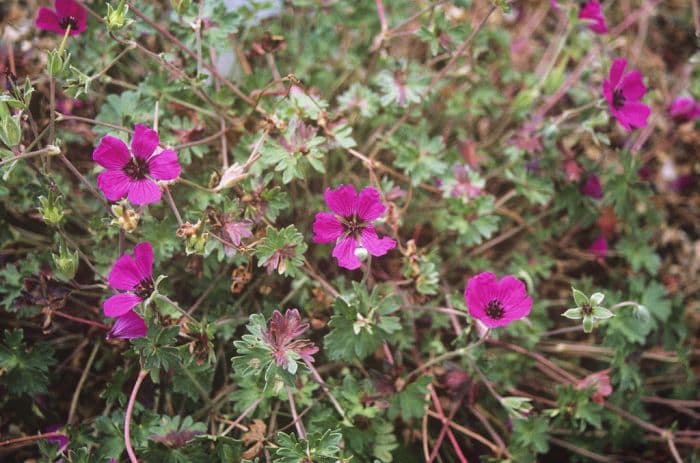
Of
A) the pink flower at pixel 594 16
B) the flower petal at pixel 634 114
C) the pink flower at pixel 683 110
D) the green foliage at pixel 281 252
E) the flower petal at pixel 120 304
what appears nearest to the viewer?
the flower petal at pixel 120 304

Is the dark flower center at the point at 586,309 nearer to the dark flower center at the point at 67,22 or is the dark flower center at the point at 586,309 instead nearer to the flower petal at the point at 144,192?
the flower petal at the point at 144,192

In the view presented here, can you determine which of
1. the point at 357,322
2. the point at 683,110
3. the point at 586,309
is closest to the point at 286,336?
the point at 357,322

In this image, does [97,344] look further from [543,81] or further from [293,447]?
[543,81]

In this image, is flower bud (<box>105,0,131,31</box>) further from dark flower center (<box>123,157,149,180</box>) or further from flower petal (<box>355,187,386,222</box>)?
flower petal (<box>355,187,386,222</box>)

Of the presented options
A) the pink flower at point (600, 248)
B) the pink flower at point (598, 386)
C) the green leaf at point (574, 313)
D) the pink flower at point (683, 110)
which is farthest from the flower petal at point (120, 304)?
the pink flower at point (683, 110)

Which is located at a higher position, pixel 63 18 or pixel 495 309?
pixel 63 18

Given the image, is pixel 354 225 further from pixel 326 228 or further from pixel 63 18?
pixel 63 18
